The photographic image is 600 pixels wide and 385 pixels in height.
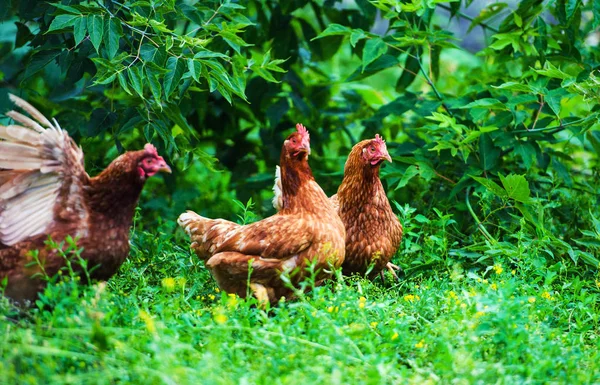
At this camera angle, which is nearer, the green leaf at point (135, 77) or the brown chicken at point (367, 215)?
the green leaf at point (135, 77)

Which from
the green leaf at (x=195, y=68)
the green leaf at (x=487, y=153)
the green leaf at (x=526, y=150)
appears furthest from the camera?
the green leaf at (x=487, y=153)

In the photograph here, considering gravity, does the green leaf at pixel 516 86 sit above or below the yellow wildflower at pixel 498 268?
above

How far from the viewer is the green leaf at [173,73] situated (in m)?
3.79

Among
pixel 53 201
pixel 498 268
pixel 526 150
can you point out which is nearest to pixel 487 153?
pixel 526 150

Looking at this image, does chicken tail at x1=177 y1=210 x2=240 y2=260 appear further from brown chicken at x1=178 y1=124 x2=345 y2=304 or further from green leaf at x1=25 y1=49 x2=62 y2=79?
green leaf at x1=25 y1=49 x2=62 y2=79

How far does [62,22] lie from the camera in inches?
144

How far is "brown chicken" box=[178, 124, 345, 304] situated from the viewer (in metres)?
3.74

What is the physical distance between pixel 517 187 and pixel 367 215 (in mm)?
838

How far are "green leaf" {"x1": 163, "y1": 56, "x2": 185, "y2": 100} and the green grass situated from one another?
0.94 meters

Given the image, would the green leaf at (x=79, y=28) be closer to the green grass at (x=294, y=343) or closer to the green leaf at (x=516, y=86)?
the green grass at (x=294, y=343)

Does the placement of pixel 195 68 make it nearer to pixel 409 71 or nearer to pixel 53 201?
pixel 53 201

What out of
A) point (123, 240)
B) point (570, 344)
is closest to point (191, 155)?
point (123, 240)

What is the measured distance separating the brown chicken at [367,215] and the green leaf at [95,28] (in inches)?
55.3

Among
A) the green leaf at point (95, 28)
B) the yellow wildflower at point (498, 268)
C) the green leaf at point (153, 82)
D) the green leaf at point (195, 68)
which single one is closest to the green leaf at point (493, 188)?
the yellow wildflower at point (498, 268)
